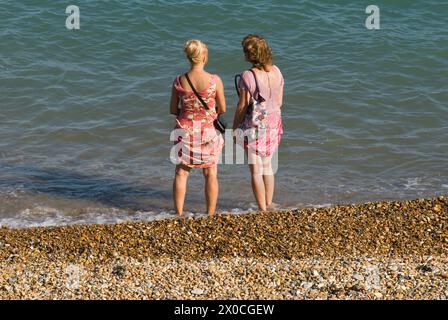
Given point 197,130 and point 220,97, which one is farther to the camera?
point 197,130

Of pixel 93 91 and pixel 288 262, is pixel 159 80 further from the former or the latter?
pixel 288 262

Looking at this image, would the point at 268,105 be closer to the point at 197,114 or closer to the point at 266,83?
the point at 266,83

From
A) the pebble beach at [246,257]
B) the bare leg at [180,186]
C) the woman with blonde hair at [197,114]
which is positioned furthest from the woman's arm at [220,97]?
the pebble beach at [246,257]

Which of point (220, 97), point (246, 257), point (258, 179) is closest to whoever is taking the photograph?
point (246, 257)

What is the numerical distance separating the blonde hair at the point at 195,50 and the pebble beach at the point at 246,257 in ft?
4.67

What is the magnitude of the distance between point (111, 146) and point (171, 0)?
559cm

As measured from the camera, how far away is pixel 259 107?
7.31 m

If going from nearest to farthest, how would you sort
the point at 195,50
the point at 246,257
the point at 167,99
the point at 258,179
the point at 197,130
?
the point at 246,257, the point at 195,50, the point at 197,130, the point at 258,179, the point at 167,99

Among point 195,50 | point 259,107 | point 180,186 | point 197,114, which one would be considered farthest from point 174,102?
point 180,186

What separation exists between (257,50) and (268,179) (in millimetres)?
1443

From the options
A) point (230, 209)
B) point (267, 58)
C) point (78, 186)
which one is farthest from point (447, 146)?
point (78, 186)

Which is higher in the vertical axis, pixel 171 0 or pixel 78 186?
pixel 171 0
